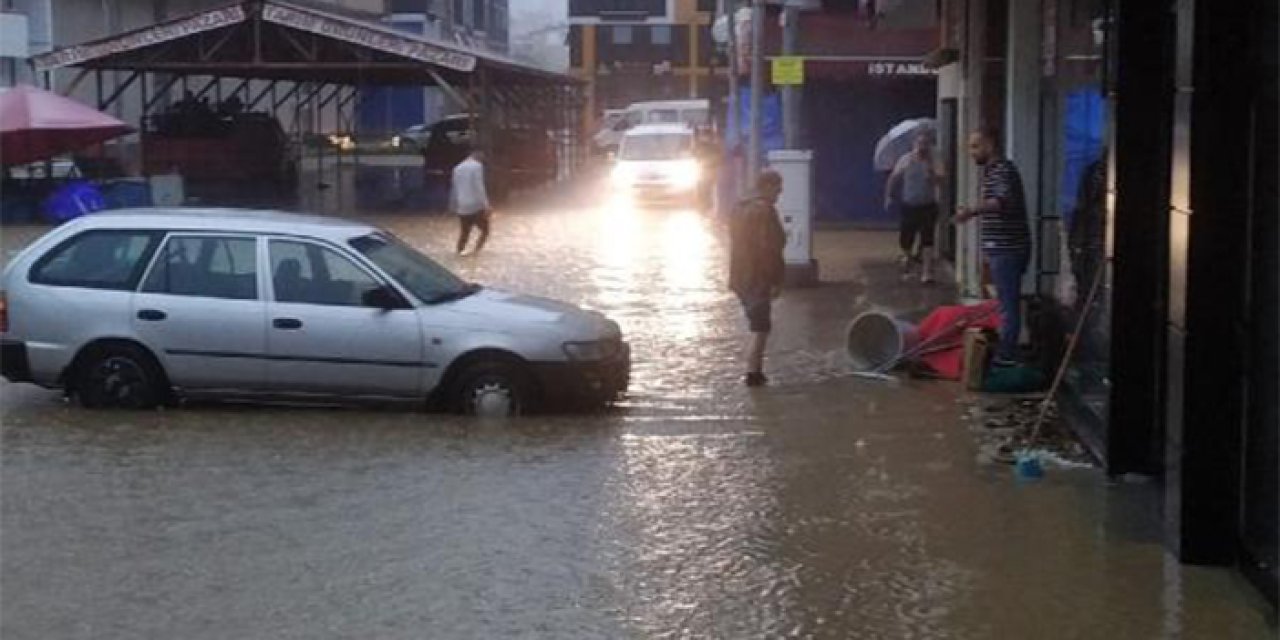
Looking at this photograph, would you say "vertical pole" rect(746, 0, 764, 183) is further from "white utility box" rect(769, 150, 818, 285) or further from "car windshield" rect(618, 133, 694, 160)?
"car windshield" rect(618, 133, 694, 160)

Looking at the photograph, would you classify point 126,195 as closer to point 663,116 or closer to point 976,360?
point 976,360

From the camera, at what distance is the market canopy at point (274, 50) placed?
37.8m

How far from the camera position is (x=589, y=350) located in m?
13.0

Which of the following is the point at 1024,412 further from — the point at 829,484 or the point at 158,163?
the point at 158,163

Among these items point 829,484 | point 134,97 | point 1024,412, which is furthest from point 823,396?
point 134,97

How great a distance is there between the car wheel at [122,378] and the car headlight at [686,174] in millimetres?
26545

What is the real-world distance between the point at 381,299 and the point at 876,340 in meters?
4.26

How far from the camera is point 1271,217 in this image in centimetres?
796

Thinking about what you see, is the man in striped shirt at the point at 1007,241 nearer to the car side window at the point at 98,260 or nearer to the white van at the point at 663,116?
the car side window at the point at 98,260

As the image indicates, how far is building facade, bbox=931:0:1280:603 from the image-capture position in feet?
26.7

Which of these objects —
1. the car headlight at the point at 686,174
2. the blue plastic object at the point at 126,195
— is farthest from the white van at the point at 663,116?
the blue plastic object at the point at 126,195

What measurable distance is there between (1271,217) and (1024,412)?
5.06 meters

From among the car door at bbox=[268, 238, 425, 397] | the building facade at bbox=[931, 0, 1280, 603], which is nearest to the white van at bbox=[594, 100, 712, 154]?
the building facade at bbox=[931, 0, 1280, 603]

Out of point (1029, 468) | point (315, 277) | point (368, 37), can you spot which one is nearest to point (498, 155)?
point (368, 37)
